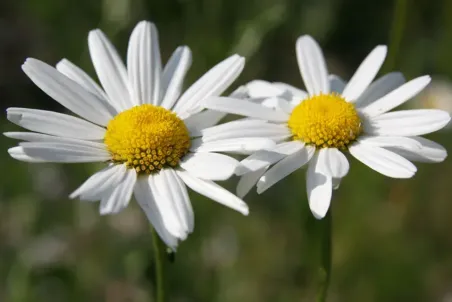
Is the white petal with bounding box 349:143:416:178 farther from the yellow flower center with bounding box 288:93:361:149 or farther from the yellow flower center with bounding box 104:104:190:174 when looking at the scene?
the yellow flower center with bounding box 104:104:190:174

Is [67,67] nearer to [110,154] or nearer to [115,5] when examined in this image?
[110,154]

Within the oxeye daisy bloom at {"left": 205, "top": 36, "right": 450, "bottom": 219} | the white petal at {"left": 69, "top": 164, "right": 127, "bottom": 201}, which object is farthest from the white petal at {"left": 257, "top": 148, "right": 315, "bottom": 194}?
the white petal at {"left": 69, "top": 164, "right": 127, "bottom": 201}

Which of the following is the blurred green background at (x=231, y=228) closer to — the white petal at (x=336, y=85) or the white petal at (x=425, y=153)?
the white petal at (x=336, y=85)

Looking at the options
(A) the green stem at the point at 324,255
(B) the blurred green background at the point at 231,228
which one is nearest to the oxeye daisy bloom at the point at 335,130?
(A) the green stem at the point at 324,255

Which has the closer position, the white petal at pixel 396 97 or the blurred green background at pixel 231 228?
the white petal at pixel 396 97

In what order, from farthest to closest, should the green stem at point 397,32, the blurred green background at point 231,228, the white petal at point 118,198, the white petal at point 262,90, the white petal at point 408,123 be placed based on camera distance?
1. the blurred green background at point 231,228
2. the green stem at point 397,32
3. the white petal at point 262,90
4. the white petal at point 408,123
5. the white petal at point 118,198

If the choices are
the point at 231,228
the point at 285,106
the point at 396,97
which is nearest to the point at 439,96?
the point at 231,228

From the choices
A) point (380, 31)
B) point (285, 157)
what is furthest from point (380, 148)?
point (380, 31)

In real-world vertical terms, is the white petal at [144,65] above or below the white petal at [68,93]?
above
